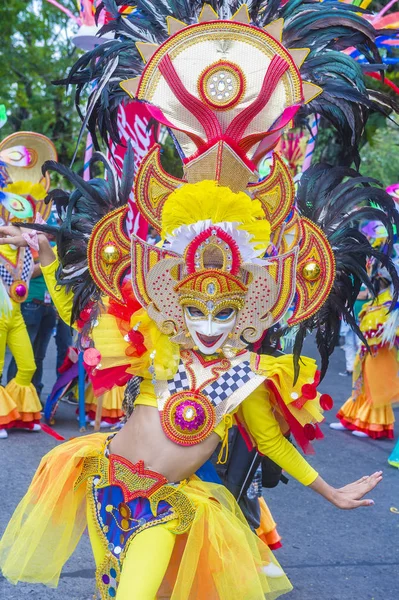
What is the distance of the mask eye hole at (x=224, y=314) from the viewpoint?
281cm

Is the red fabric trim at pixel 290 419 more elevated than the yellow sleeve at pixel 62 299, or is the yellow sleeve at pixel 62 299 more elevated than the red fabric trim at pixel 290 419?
the yellow sleeve at pixel 62 299

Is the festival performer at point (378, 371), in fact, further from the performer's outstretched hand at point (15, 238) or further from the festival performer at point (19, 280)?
the performer's outstretched hand at point (15, 238)

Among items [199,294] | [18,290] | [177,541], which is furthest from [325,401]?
[18,290]

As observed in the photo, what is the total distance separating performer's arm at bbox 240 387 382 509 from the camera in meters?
2.85

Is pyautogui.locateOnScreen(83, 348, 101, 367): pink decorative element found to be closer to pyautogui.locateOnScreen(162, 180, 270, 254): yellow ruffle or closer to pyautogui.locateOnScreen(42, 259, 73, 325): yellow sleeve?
pyautogui.locateOnScreen(42, 259, 73, 325): yellow sleeve

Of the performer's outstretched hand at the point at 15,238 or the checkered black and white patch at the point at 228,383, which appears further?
the performer's outstretched hand at the point at 15,238

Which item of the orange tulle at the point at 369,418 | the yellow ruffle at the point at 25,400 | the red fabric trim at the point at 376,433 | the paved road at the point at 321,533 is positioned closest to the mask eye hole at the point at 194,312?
the paved road at the point at 321,533

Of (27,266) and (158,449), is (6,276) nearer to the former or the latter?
(27,266)

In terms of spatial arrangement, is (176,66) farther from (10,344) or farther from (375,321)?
(375,321)

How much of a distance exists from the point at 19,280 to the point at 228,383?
150 inches

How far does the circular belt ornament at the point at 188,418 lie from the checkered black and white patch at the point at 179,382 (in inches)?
1.1

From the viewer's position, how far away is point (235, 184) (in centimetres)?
302

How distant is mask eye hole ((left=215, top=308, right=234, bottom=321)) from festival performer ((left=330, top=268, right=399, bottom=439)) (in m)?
3.94

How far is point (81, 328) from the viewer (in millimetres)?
3154
